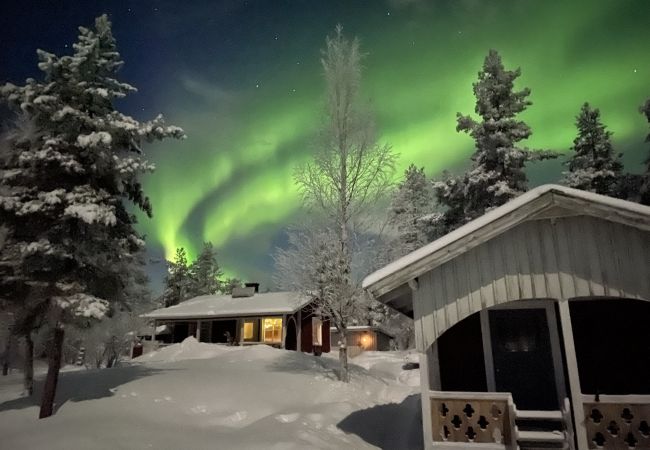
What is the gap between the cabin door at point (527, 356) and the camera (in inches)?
381

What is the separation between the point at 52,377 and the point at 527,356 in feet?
40.3

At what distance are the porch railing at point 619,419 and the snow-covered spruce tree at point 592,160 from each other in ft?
70.7

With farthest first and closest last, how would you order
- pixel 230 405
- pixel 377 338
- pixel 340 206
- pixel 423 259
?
pixel 377 338 → pixel 340 206 → pixel 230 405 → pixel 423 259

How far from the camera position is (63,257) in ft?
38.2

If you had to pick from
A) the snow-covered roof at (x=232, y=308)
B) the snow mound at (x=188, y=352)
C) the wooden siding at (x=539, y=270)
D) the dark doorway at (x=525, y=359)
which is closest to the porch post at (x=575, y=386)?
the wooden siding at (x=539, y=270)

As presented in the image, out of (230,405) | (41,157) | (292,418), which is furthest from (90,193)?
(292,418)

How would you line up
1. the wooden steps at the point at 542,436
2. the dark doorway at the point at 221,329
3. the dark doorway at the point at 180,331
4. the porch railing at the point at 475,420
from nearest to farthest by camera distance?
the porch railing at the point at 475,420 → the wooden steps at the point at 542,436 → the dark doorway at the point at 221,329 → the dark doorway at the point at 180,331

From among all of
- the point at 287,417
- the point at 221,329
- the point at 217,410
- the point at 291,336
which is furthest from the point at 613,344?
the point at 221,329

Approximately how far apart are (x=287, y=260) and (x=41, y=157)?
1037 centimetres

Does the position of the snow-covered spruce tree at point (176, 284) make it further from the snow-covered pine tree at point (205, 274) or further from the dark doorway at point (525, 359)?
the dark doorway at point (525, 359)

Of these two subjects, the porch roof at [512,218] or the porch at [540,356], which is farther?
the porch at [540,356]

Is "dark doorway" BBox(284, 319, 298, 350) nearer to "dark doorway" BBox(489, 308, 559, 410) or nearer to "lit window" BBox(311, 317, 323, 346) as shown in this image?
"lit window" BBox(311, 317, 323, 346)

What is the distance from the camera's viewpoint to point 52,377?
1097 centimetres

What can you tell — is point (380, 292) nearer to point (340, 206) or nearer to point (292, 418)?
point (292, 418)
